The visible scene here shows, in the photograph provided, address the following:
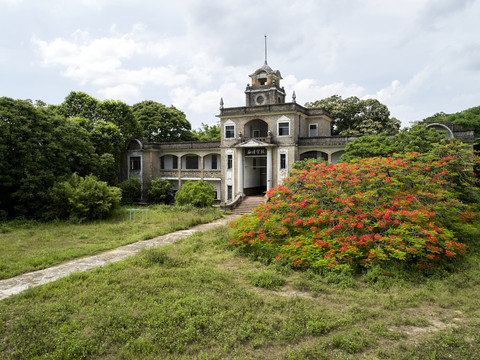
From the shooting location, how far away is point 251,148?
2539cm

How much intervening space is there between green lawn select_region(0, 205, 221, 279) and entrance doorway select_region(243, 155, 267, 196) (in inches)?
249

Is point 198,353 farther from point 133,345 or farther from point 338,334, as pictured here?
point 338,334

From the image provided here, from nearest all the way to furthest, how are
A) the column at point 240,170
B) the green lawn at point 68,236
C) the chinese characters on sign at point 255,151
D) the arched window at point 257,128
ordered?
the green lawn at point 68,236, the chinese characters on sign at point 255,151, the column at point 240,170, the arched window at point 257,128

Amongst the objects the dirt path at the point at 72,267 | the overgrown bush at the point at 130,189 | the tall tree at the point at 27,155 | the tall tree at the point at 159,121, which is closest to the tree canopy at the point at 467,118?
the tall tree at the point at 159,121

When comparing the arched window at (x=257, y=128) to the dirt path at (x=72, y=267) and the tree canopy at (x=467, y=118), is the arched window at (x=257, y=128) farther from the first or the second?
the tree canopy at (x=467, y=118)

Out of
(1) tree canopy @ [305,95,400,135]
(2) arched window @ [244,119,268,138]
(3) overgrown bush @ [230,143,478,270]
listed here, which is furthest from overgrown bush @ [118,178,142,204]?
(1) tree canopy @ [305,95,400,135]

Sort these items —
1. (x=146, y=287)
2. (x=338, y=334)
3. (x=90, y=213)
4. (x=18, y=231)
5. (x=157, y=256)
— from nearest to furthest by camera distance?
(x=338, y=334) → (x=146, y=287) → (x=157, y=256) → (x=18, y=231) → (x=90, y=213)

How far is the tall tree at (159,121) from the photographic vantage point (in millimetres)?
34156

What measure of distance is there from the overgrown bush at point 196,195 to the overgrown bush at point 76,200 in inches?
225

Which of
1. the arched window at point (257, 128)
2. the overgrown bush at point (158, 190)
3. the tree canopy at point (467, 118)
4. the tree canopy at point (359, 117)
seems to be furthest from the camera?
the tree canopy at point (467, 118)

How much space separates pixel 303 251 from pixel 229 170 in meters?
17.0

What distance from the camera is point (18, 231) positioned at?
49.7ft

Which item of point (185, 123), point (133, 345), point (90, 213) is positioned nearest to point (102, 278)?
point (133, 345)

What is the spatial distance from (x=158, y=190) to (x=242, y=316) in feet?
72.4
